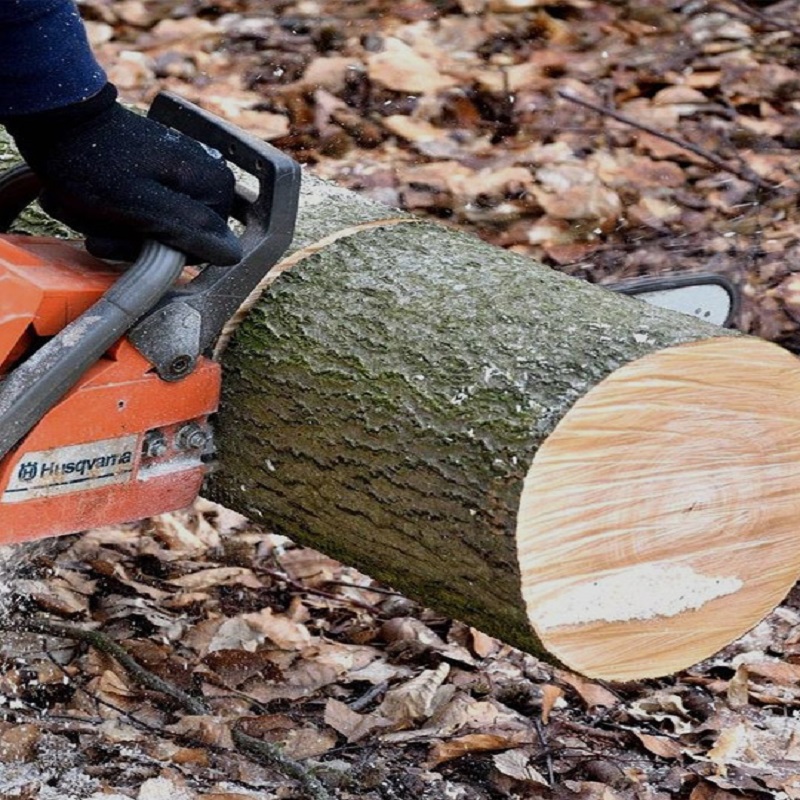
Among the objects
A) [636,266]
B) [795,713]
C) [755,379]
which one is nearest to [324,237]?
[755,379]

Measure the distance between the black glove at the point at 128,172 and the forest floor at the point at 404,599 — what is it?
3.36 feet

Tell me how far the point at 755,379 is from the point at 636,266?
2.18m

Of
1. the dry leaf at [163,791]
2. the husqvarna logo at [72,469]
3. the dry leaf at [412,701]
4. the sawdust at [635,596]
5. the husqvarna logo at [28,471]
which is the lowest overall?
the dry leaf at [412,701]

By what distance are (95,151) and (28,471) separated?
0.55 meters

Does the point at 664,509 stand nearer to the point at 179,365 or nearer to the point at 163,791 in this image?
the point at 179,365

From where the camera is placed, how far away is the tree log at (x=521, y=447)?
84.0 inches

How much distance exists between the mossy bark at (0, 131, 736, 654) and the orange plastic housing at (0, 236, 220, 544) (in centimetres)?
16

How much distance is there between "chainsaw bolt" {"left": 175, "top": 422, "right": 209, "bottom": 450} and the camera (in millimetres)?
2457

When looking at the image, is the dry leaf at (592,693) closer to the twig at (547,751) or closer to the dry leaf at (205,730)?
the twig at (547,751)

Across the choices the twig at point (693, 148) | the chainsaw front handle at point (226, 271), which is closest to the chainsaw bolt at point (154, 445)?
the chainsaw front handle at point (226, 271)

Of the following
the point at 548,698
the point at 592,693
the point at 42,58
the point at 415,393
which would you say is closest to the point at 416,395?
the point at 415,393

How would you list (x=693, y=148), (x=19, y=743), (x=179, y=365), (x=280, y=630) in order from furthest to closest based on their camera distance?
(x=693, y=148) → (x=280, y=630) → (x=19, y=743) → (x=179, y=365)

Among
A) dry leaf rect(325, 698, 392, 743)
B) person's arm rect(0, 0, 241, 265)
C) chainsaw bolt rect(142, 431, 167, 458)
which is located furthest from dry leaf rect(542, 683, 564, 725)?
person's arm rect(0, 0, 241, 265)

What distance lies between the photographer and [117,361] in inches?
89.1
